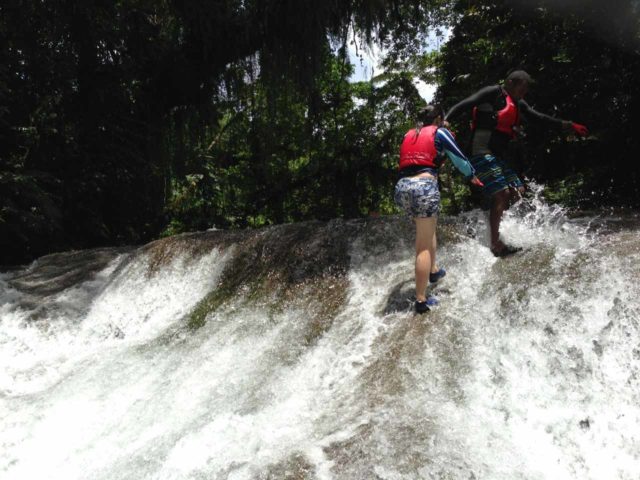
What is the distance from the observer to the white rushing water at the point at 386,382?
3.55 m

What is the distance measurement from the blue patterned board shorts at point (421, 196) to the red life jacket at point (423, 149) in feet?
0.38

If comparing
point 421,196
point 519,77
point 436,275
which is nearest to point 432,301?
point 436,275

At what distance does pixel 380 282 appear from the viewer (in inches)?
223

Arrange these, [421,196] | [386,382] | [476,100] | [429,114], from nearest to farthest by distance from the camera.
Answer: [386,382] < [421,196] < [429,114] < [476,100]

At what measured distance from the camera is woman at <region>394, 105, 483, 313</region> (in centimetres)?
457

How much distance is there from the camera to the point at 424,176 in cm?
459

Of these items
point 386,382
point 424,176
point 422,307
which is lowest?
point 386,382

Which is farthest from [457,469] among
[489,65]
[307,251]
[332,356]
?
[489,65]

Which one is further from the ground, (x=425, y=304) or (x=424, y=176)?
(x=424, y=176)

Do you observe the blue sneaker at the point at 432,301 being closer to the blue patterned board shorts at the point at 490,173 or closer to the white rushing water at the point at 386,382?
the white rushing water at the point at 386,382

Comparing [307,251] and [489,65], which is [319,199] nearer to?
[489,65]

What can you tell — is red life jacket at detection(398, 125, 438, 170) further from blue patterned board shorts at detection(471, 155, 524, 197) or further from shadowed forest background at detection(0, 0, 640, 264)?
shadowed forest background at detection(0, 0, 640, 264)

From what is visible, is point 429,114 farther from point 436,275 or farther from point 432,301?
point 432,301

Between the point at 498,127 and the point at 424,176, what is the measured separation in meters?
0.84
